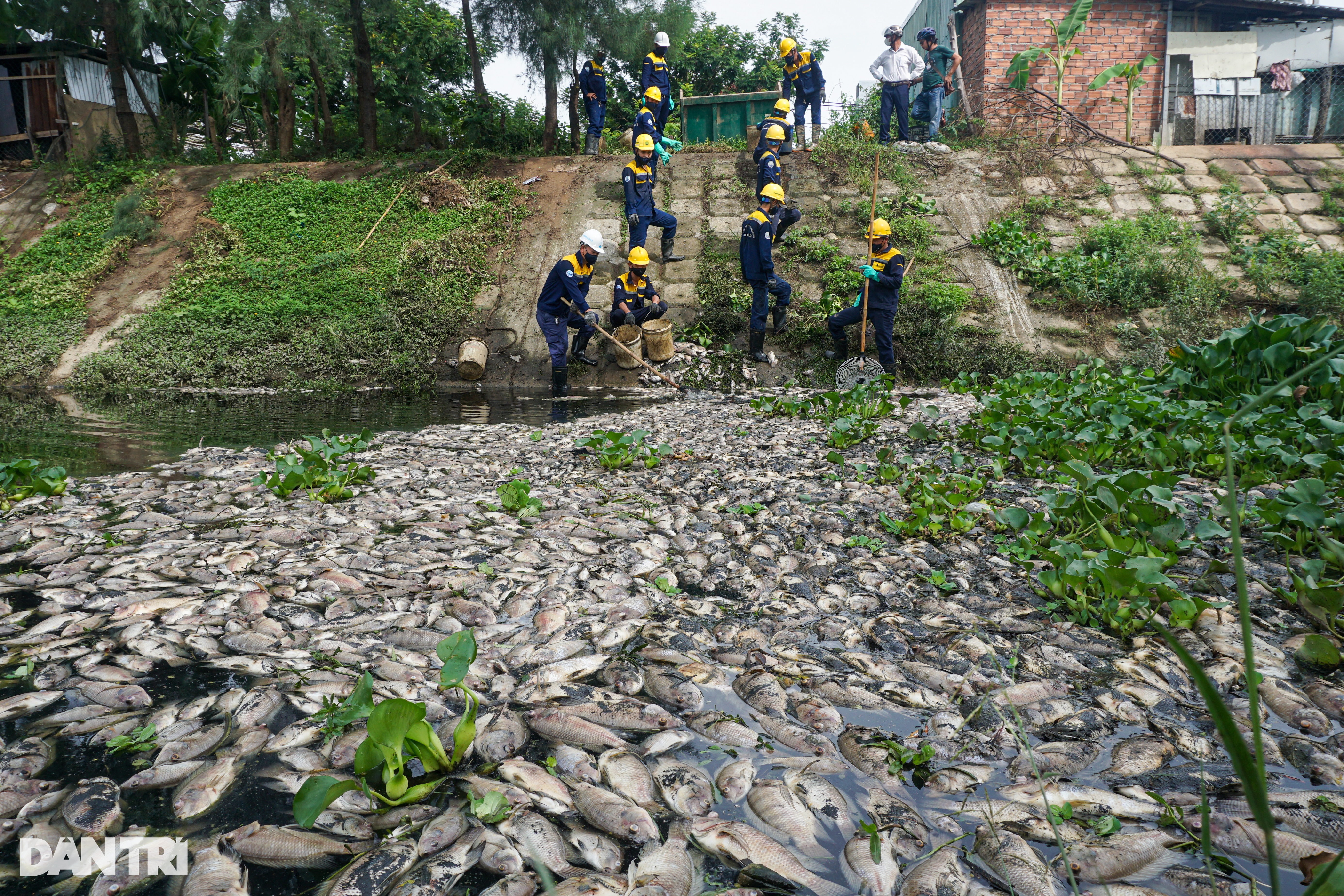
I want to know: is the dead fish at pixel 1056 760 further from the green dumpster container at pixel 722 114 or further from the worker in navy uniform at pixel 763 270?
the green dumpster container at pixel 722 114

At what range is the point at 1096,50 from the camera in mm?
17156

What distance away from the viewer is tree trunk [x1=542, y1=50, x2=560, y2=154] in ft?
52.0

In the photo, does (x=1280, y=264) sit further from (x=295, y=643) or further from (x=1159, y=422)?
(x=295, y=643)

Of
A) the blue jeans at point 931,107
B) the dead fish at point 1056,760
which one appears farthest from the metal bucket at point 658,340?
the dead fish at point 1056,760

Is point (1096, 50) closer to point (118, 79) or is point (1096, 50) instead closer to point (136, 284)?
point (136, 284)

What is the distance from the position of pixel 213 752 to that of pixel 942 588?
274cm

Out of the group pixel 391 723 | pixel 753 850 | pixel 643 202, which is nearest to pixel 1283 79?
pixel 643 202

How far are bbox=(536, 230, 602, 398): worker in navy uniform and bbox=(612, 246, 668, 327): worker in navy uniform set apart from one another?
0.54m

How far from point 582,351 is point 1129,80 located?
46.5 feet

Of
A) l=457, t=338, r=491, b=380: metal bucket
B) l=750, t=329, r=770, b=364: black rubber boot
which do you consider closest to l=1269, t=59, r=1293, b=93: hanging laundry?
l=750, t=329, r=770, b=364: black rubber boot

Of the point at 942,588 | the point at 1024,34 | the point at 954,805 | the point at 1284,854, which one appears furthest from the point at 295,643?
the point at 1024,34

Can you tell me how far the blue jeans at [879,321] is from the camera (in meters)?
10.5

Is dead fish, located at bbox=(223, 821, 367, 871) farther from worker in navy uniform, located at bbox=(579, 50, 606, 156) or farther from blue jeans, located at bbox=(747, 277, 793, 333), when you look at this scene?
worker in navy uniform, located at bbox=(579, 50, 606, 156)

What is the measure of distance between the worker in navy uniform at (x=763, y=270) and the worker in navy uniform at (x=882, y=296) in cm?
92
